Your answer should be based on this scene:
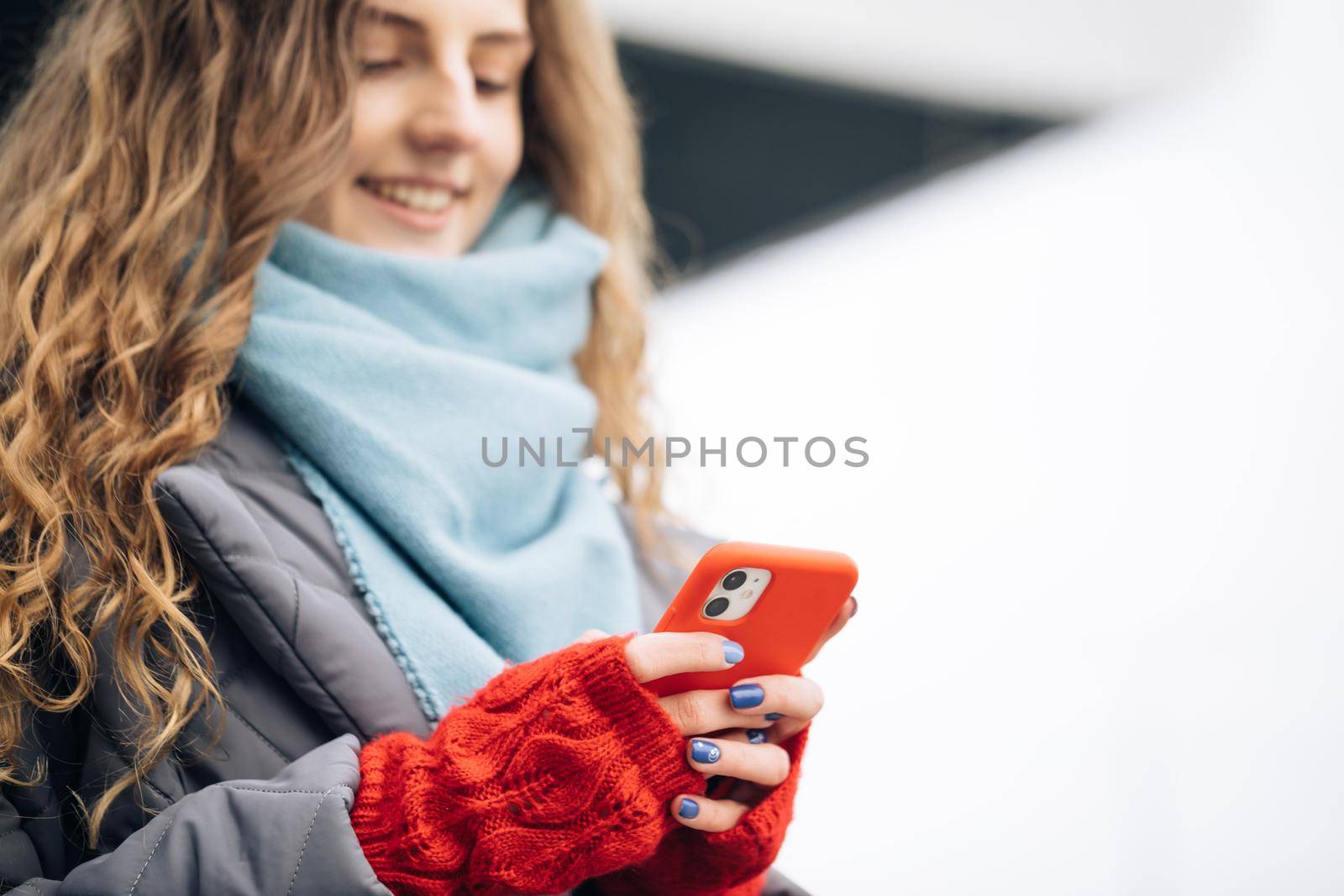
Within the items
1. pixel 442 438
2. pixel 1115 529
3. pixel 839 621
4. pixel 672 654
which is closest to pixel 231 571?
pixel 442 438

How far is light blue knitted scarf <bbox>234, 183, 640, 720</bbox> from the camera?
2.88ft

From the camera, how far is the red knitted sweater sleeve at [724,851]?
0.72m

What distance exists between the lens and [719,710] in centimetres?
69

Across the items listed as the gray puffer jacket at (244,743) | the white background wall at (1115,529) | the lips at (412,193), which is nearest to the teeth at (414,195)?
the lips at (412,193)

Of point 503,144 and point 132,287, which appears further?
point 503,144

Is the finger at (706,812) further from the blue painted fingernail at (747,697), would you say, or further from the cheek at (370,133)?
the cheek at (370,133)

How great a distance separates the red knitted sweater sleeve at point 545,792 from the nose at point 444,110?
63 centimetres

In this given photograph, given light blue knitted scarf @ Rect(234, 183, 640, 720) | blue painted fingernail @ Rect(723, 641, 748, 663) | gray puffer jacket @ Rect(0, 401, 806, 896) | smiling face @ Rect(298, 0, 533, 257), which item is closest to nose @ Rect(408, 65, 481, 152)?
smiling face @ Rect(298, 0, 533, 257)

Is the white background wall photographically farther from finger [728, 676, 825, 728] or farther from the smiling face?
finger [728, 676, 825, 728]

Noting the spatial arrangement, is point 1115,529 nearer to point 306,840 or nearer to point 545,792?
point 545,792

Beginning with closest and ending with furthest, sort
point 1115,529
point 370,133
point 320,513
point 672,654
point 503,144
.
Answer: point 672,654, point 320,513, point 370,133, point 503,144, point 1115,529

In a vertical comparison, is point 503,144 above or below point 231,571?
above

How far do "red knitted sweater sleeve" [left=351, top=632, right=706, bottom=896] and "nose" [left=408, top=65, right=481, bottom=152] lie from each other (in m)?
0.63

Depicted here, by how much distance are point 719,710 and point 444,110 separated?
0.71m
